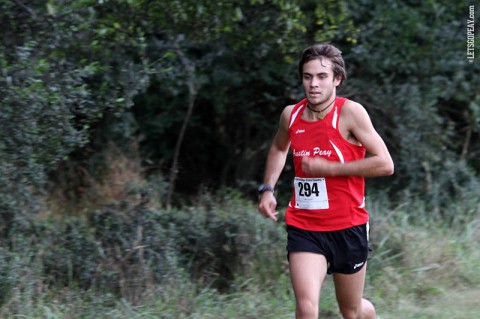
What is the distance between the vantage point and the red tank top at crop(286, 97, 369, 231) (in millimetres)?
4250

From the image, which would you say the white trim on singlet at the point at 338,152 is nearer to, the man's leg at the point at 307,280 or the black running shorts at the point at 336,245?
the black running shorts at the point at 336,245

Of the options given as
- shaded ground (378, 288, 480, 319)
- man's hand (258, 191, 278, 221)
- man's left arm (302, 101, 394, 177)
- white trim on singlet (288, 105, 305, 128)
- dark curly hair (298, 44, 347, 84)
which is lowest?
shaded ground (378, 288, 480, 319)

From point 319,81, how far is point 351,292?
128cm

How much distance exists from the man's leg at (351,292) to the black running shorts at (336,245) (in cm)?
5

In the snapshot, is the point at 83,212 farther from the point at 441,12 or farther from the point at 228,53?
the point at 441,12

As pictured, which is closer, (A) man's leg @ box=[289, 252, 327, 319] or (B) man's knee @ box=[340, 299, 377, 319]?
(A) man's leg @ box=[289, 252, 327, 319]

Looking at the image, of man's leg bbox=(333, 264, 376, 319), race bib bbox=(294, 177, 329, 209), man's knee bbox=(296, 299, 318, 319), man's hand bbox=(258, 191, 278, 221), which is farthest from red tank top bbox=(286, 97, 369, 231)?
man's knee bbox=(296, 299, 318, 319)

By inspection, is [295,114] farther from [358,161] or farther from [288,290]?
[288,290]

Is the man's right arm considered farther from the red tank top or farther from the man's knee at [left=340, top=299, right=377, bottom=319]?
the man's knee at [left=340, top=299, right=377, bottom=319]

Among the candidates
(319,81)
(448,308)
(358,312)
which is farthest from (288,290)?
(319,81)

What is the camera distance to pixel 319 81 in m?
4.31

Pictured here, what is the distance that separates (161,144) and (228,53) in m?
1.77

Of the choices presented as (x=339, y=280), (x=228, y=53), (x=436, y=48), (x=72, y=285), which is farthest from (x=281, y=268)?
(x=436, y=48)

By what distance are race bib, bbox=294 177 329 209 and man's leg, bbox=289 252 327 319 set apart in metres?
0.29
